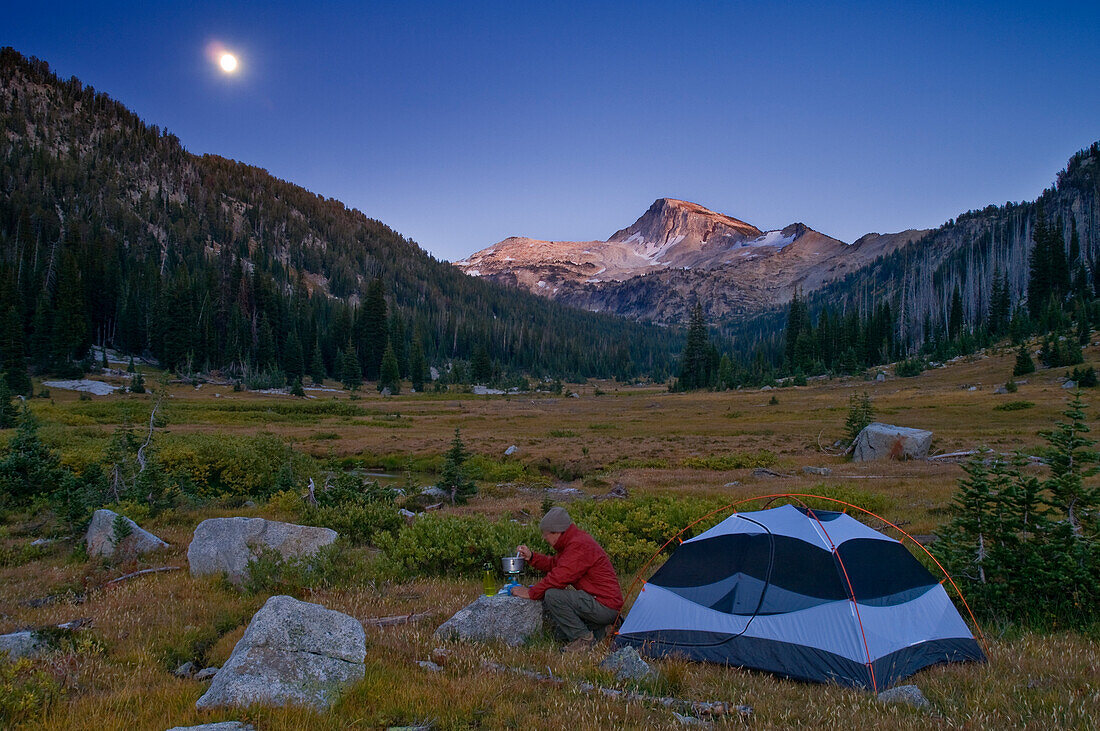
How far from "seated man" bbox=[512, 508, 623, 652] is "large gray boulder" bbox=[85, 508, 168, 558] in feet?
29.0

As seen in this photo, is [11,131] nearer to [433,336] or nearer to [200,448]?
[433,336]

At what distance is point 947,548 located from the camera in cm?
912

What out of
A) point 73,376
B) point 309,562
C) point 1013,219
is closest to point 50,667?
point 309,562

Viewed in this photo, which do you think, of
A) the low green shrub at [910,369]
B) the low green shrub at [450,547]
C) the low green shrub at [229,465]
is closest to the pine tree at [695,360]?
the low green shrub at [910,369]

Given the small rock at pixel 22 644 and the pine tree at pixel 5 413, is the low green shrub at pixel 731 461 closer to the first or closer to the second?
the small rock at pixel 22 644

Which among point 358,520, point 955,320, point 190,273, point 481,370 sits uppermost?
point 190,273

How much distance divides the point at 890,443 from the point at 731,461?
8.35 meters

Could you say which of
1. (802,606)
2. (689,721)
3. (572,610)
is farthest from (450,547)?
(689,721)

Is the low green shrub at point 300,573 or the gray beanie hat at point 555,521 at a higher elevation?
the gray beanie hat at point 555,521

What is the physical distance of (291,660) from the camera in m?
5.32

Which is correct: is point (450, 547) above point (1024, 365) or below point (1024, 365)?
below

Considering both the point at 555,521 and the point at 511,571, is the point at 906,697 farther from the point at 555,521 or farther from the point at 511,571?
the point at 511,571

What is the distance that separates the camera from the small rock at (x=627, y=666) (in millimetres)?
6113

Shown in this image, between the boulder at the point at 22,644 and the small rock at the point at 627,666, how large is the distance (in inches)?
250
